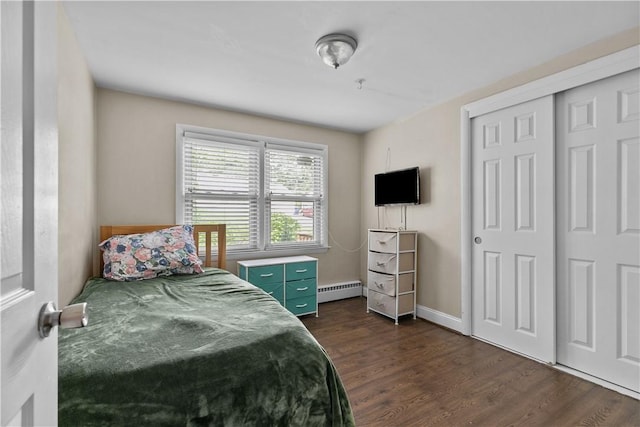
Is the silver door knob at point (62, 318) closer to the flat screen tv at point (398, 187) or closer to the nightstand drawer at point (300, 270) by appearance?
the nightstand drawer at point (300, 270)

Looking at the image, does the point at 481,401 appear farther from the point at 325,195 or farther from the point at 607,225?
the point at 325,195

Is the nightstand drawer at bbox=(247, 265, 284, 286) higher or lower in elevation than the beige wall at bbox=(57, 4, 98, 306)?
lower

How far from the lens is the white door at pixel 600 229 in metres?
1.96

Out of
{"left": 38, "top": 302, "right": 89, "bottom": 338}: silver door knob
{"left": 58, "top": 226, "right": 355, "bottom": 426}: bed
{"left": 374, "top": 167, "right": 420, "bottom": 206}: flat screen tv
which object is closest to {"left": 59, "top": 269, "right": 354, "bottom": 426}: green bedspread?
{"left": 58, "top": 226, "right": 355, "bottom": 426}: bed

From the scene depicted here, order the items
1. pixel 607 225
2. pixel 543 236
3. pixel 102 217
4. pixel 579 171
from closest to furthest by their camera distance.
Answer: pixel 607 225, pixel 579 171, pixel 543 236, pixel 102 217

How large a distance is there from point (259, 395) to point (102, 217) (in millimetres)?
2537

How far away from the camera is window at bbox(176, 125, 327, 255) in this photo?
10.6 feet

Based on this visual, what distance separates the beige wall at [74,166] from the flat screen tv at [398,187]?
9.78 ft

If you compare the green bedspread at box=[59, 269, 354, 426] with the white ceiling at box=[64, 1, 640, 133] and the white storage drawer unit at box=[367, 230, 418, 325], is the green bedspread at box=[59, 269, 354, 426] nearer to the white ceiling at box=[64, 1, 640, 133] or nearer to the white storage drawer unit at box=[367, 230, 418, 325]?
the white ceiling at box=[64, 1, 640, 133]

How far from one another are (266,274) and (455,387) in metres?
1.96

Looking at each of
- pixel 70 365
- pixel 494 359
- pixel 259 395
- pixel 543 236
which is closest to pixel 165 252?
pixel 70 365

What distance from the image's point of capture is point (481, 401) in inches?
74.0

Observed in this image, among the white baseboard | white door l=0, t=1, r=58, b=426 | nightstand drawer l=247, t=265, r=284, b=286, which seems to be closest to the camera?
white door l=0, t=1, r=58, b=426

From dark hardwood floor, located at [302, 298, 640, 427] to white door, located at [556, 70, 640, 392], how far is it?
267 mm
